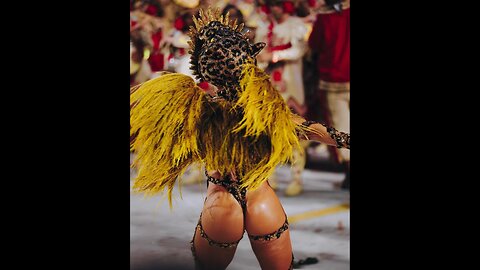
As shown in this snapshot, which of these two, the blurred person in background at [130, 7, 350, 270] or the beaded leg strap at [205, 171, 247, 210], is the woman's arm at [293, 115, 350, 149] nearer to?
the blurred person in background at [130, 7, 350, 270]

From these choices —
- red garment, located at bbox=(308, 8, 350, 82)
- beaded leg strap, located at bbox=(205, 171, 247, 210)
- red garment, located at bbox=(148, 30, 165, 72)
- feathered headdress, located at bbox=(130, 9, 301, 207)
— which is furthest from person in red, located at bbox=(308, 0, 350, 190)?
red garment, located at bbox=(148, 30, 165, 72)

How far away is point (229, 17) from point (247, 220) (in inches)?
33.0

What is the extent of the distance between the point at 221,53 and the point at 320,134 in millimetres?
488

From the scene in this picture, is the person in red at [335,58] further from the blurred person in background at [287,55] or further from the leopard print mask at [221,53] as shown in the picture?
the leopard print mask at [221,53]

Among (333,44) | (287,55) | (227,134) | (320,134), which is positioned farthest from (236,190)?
(333,44)

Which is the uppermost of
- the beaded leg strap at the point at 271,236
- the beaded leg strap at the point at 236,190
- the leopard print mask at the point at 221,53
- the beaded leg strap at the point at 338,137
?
the leopard print mask at the point at 221,53

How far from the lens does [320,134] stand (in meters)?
2.37

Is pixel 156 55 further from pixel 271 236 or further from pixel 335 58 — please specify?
pixel 271 236

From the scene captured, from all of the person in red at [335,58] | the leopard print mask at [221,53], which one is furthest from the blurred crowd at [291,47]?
the leopard print mask at [221,53]

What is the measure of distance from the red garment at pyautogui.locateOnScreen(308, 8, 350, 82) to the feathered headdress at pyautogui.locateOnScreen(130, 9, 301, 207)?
0.43 meters

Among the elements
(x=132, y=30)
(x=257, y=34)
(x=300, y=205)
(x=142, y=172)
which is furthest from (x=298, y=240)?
(x=132, y=30)

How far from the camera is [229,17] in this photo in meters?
2.56

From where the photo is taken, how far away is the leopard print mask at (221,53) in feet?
7.61

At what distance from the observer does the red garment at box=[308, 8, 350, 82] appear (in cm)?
268
